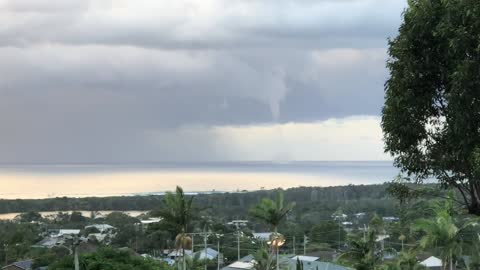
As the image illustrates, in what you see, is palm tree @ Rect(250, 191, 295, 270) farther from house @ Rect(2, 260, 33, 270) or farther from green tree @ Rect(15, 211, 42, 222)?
green tree @ Rect(15, 211, 42, 222)

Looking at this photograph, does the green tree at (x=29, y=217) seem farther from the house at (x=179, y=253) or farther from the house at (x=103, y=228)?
the house at (x=179, y=253)

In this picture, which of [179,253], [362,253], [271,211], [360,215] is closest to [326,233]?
[360,215]

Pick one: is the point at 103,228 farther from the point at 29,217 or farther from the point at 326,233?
the point at 29,217

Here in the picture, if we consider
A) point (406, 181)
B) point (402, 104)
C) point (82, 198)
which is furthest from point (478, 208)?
point (82, 198)

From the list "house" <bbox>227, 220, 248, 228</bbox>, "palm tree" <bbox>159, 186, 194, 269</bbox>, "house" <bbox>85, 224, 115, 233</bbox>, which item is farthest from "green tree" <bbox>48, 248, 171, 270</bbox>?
"house" <bbox>227, 220, 248, 228</bbox>

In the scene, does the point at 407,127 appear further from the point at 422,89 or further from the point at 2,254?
the point at 2,254

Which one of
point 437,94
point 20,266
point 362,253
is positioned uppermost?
point 437,94
